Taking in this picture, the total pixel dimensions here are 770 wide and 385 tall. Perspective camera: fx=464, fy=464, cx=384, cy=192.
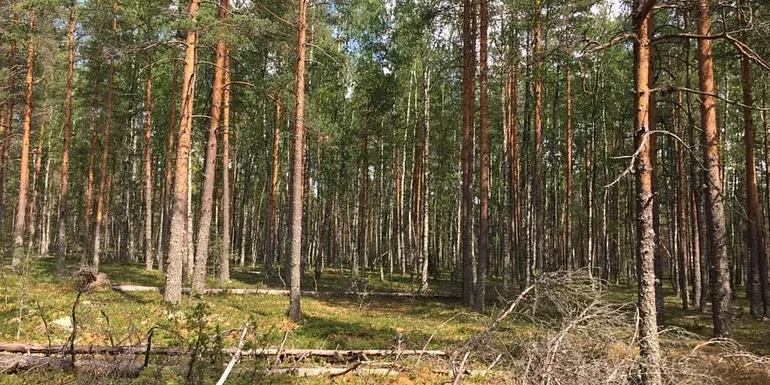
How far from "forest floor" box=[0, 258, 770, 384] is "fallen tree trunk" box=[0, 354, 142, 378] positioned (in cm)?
19

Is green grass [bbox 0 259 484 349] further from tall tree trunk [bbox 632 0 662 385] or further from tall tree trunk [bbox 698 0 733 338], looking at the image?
tall tree trunk [bbox 698 0 733 338]

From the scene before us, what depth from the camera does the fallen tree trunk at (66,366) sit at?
658 cm

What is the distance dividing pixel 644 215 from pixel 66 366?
8609mm

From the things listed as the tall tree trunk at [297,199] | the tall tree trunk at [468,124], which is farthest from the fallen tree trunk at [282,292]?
the tall tree trunk at [297,199]

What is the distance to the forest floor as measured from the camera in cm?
742

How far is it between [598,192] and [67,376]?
110 ft

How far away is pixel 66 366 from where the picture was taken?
6902 millimetres

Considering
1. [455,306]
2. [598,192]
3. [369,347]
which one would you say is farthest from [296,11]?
[598,192]

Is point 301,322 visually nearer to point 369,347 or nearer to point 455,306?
point 369,347

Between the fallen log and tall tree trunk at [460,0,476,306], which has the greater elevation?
tall tree trunk at [460,0,476,306]

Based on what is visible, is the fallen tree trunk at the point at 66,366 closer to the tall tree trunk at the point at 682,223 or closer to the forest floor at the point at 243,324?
the forest floor at the point at 243,324

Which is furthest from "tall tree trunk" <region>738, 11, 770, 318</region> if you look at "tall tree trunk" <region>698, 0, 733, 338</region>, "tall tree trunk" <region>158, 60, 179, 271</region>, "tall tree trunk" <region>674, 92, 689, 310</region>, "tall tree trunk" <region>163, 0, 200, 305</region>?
"tall tree trunk" <region>158, 60, 179, 271</region>

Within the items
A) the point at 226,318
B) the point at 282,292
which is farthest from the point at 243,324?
the point at 282,292

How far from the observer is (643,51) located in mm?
6535
